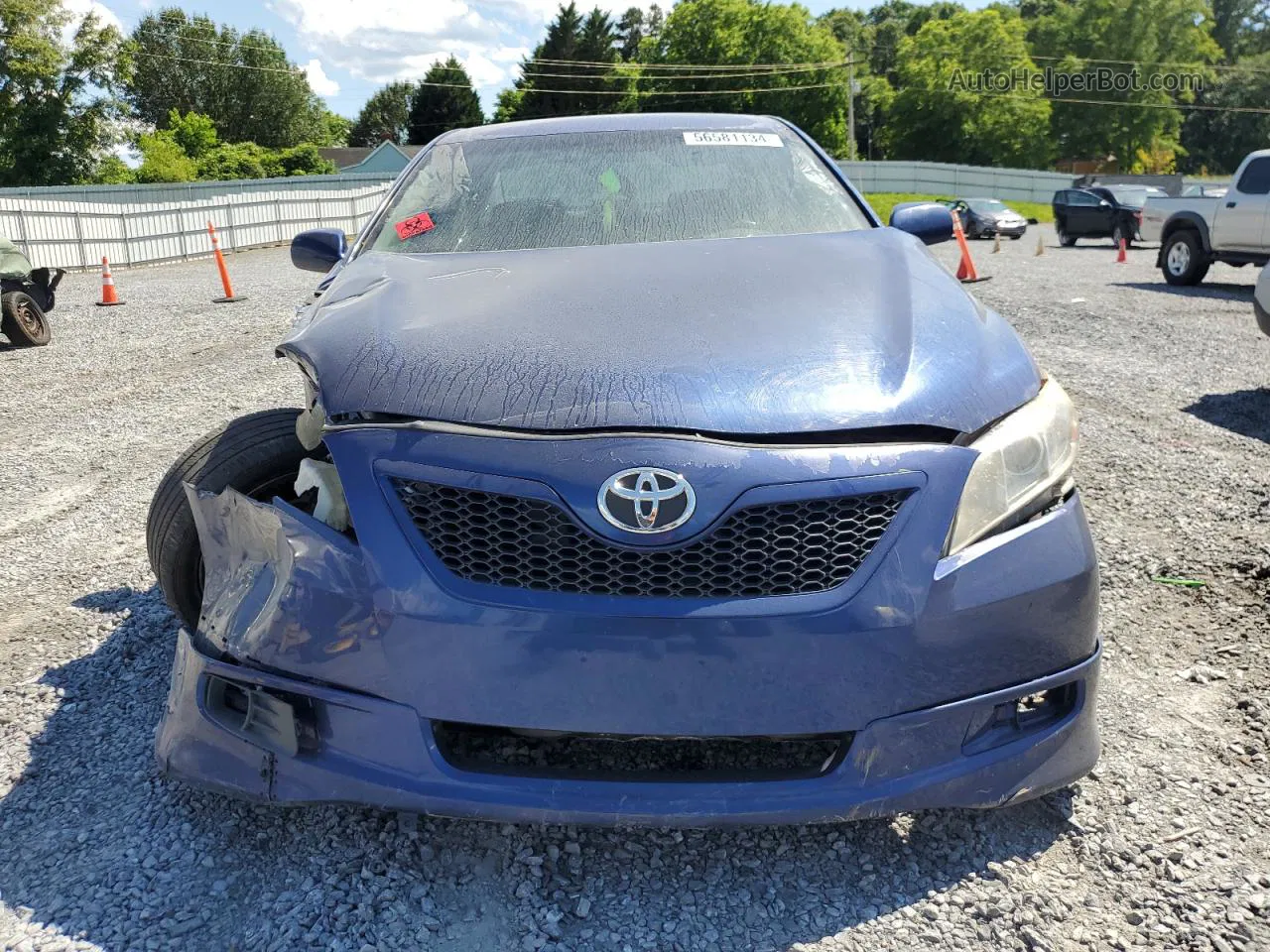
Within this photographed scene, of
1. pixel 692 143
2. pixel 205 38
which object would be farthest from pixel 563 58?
pixel 692 143

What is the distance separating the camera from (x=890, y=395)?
2.01 m

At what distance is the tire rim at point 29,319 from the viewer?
32.1 ft

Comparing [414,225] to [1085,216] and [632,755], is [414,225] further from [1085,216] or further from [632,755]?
[1085,216]

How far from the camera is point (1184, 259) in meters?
14.2

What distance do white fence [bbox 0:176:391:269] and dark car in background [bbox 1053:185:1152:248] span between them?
17.7 m

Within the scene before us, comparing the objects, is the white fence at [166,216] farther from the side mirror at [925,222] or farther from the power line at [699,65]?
the power line at [699,65]

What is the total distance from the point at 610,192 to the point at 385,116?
10520 centimetres

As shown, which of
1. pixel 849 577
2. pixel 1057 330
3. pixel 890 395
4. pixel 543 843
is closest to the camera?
pixel 849 577

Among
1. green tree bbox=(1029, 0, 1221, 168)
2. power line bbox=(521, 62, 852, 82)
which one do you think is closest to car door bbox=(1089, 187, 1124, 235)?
power line bbox=(521, 62, 852, 82)

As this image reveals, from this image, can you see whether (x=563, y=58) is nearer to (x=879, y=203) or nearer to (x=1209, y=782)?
(x=879, y=203)

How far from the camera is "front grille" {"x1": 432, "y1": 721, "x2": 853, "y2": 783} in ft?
6.27

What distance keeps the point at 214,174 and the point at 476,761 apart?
55.6 metres

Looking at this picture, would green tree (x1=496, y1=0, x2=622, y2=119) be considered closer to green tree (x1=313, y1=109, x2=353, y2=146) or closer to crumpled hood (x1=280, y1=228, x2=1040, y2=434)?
green tree (x1=313, y1=109, x2=353, y2=146)

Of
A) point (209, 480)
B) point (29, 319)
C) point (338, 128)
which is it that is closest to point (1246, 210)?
point (29, 319)
